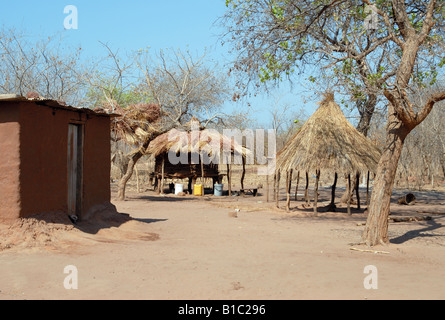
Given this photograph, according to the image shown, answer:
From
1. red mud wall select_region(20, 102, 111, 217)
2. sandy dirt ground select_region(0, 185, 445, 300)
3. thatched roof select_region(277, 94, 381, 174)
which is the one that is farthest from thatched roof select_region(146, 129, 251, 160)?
red mud wall select_region(20, 102, 111, 217)

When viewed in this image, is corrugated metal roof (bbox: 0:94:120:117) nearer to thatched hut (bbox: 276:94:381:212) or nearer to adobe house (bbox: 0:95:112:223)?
adobe house (bbox: 0:95:112:223)

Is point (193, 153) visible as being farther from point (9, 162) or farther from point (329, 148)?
point (9, 162)

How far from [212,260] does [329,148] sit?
855cm

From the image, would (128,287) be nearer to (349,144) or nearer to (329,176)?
(349,144)

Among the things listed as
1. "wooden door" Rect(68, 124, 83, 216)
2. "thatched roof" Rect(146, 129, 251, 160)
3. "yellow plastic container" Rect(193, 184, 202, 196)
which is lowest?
"yellow plastic container" Rect(193, 184, 202, 196)

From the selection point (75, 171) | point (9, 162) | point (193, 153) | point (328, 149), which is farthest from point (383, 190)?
point (193, 153)

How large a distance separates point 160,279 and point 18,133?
12.6 feet

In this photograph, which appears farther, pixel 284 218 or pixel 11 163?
pixel 284 218

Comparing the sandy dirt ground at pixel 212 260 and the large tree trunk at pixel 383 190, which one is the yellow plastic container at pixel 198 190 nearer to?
the sandy dirt ground at pixel 212 260

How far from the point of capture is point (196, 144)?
21.1 m

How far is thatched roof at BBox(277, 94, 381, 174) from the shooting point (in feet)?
48.0

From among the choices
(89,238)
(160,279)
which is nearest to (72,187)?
(89,238)
